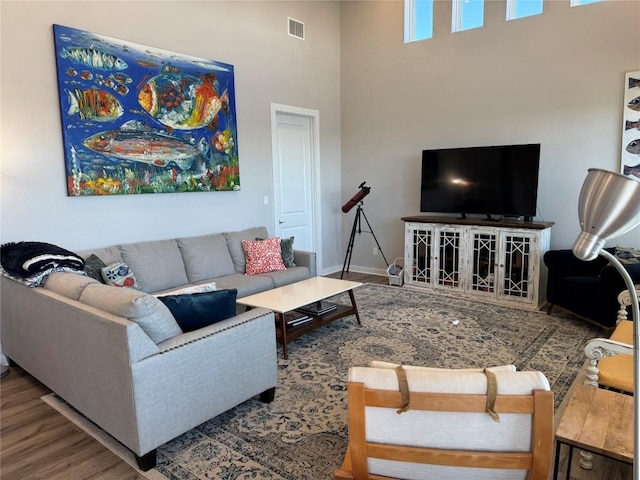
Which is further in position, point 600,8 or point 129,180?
point 600,8

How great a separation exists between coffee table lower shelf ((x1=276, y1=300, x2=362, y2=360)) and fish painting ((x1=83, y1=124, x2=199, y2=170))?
1.95m

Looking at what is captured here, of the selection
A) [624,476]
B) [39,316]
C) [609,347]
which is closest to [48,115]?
[39,316]

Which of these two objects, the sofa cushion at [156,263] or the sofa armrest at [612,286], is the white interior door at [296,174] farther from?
the sofa armrest at [612,286]

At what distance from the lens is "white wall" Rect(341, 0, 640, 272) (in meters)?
4.37

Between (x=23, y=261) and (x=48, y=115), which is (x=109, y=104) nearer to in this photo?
(x=48, y=115)

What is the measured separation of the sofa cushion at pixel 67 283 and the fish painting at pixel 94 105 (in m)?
1.55

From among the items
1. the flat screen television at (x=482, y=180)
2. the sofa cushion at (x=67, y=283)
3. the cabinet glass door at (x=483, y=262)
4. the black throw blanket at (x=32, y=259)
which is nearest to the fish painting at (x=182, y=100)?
the black throw blanket at (x=32, y=259)

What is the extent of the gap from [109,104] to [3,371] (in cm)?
232

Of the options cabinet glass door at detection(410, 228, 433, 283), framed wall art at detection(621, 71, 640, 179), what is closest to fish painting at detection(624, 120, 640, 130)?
framed wall art at detection(621, 71, 640, 179)

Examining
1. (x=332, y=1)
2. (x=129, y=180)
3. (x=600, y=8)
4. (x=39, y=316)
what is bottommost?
(x=39, y=316)

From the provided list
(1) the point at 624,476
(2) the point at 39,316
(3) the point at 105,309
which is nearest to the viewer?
(1) the point at 624,476

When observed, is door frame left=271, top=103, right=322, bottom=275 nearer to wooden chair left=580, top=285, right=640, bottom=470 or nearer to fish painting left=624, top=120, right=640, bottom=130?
fish painting left=624, top=120, right=640, bottom=130

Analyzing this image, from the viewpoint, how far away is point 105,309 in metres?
2.22

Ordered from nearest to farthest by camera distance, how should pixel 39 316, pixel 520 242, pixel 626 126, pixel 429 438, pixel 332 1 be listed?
pixel 429 438
pixel 39 316
pixel 626 126
pixel 520 242
pixel 332 1
